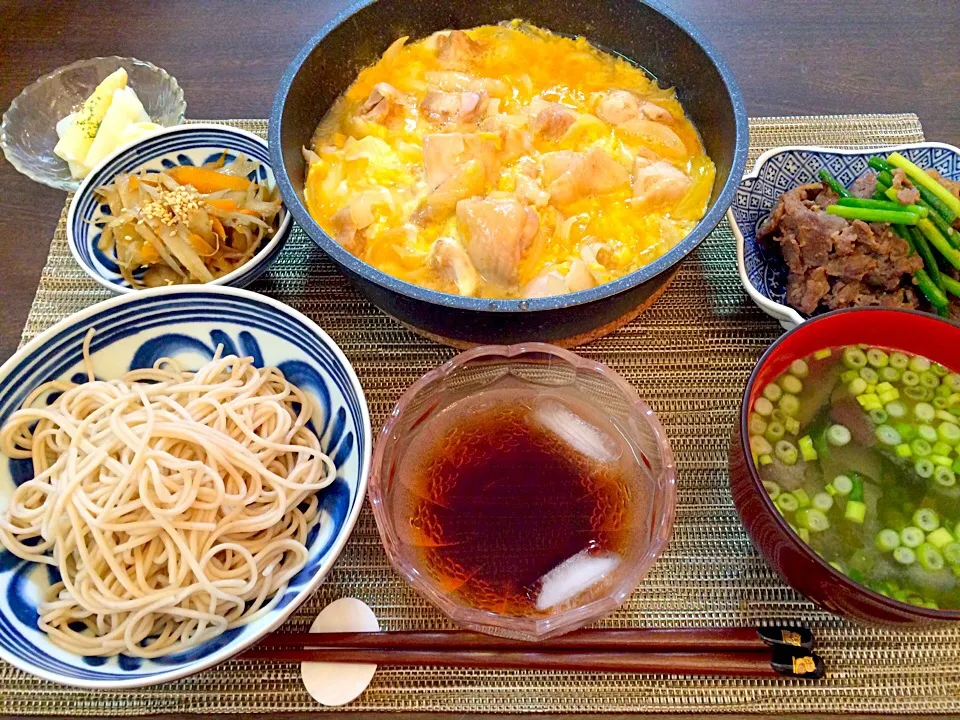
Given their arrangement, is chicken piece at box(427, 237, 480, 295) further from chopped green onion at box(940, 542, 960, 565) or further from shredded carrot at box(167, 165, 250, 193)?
chopped green onion at box(940, 542, 960, 565)

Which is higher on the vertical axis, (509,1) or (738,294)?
(509,1)

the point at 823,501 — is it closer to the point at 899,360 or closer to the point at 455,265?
the point at 899,360

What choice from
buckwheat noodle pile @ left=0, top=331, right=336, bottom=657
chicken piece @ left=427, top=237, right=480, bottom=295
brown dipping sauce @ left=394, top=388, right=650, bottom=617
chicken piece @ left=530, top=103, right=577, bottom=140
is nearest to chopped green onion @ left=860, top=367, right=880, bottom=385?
brown dipping sauce @ left=394, top=388, right=650, bottom=617

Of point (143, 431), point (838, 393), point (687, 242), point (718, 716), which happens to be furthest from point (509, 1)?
point (718, 716)

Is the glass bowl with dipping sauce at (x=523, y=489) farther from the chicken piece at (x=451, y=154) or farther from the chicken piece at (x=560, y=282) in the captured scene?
the chicken piece at (x=451, y=154)

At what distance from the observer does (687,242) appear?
5.76ft

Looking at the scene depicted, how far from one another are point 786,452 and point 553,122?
1.36m

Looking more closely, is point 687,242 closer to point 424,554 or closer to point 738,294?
point 738,294

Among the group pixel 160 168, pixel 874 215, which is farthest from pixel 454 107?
pixel 874 215

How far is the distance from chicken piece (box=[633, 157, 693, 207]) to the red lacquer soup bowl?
728mm

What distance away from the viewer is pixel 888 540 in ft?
4.89

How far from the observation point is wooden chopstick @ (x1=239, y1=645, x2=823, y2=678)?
151 centimetres

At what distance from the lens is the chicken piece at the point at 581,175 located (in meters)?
2.17

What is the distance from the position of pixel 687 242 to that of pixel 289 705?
4.99 feet
